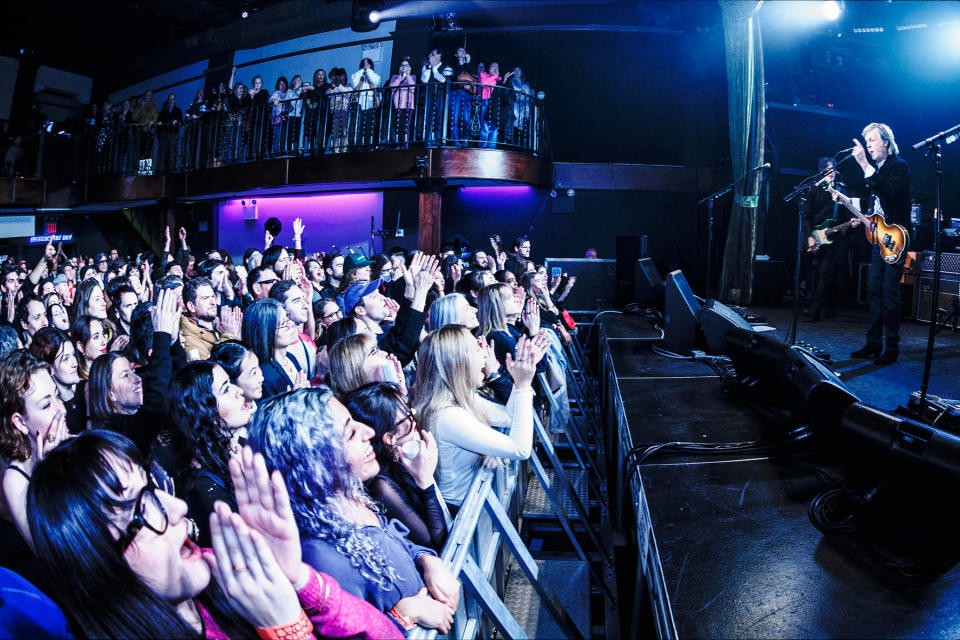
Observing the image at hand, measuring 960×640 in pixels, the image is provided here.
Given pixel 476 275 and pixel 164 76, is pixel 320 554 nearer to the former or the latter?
pixel 476 275

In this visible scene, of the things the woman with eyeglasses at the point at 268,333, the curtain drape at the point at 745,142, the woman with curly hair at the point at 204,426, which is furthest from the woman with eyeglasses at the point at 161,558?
the curtain drape at the point at 745,142

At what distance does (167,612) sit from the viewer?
116cm

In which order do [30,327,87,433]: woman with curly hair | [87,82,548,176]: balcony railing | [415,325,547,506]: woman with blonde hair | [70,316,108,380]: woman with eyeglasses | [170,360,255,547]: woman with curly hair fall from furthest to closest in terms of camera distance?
[87,82,548,176]: balcony railing < [70,316,108,380]: woman with eyeglasses < [30,327,87,433]: woman with curly hair < [415,325,547,506]: woman with blonde hair < [170,360,255,547]: woman with curly hair

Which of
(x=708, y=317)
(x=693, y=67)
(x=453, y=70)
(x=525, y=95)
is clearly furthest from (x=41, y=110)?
(x=708, y=317)

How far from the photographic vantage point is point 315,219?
43.4ft

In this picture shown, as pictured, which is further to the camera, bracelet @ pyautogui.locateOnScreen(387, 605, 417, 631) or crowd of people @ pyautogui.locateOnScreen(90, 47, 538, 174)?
crowd of people @ pyautogui.locateOnScreen(90, 47, 538, 174)

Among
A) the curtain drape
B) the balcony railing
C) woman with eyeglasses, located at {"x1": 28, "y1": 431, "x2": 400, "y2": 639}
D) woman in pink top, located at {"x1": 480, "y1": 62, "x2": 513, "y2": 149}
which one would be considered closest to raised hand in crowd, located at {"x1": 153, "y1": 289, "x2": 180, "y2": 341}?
woman with eyeglasses, located at {"x1": 28, "y1": 431, "x2": 400, "y2": 639}

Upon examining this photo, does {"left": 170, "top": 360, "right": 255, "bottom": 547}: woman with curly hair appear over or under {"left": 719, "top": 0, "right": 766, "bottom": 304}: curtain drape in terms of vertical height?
under

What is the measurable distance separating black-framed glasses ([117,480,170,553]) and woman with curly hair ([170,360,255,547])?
21.8 inches

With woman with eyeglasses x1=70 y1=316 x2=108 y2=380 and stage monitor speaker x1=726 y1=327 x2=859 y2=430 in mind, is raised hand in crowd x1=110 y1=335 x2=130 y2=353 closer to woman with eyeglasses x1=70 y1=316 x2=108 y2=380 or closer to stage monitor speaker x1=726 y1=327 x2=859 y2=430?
woman with eyeglasses x1=70 y1=316 x2=108 y2=380

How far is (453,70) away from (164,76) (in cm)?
914

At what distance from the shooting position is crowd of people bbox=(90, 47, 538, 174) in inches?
386

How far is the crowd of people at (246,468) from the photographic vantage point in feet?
3.76

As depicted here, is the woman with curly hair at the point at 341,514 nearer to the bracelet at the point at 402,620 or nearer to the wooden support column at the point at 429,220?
the bracelet at the point at 402,620
